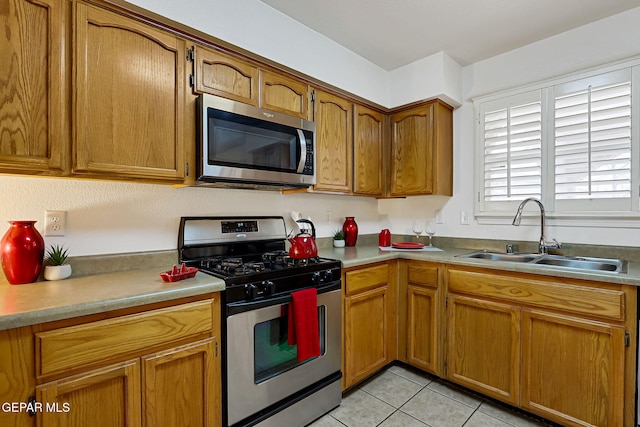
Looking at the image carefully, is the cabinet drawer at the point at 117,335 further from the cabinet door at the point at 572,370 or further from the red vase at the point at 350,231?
the cabinet door at the point at 572,370

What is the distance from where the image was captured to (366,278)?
Result: 2.14m

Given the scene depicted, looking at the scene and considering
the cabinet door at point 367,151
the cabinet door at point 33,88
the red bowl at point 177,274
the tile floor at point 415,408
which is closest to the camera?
the cabinet door at point 33,88

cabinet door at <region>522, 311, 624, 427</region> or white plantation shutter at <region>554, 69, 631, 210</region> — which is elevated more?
white plantation shutter at <region>554, 69, 631, 210</region>

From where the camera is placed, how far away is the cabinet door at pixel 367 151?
2516 millimetres

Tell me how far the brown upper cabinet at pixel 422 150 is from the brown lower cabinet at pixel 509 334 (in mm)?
701

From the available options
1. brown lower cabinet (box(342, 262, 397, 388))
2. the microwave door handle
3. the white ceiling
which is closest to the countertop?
brown lower cabinet (box(342, 262, 397, 388))

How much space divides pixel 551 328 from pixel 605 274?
1.31 ft

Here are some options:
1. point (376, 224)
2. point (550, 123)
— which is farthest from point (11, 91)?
point (550, 123)

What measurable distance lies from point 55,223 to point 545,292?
2533 millimetres

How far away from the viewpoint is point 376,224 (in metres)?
3.14

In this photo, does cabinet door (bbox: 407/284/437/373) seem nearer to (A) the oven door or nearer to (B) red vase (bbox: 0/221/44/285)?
(A) the oven door

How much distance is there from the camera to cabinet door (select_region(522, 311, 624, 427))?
1.54 m

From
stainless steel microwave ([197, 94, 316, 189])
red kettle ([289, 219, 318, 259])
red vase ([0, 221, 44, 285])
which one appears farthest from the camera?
red kettle ([289, 219, 318, 259])

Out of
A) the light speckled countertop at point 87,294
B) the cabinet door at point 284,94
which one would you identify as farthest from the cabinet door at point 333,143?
the light speckled countertop at point 87,294
